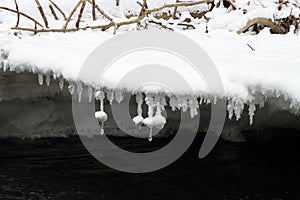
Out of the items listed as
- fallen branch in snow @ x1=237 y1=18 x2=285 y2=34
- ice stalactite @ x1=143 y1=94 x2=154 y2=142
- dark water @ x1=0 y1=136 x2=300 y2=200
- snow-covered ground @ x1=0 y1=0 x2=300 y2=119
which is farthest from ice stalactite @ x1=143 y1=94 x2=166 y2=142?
fallen branch in snow @ x1=237 y1=18 x2=285 y2=34

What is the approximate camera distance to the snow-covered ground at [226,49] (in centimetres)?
250

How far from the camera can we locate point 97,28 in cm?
347

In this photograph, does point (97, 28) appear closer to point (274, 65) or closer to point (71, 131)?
point (71, 131)

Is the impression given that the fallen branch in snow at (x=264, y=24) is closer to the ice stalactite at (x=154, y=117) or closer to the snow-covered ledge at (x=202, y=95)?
the snow-covered ledge at (x=202, y=95)

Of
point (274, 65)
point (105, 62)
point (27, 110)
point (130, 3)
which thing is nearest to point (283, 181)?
point (274, 65)

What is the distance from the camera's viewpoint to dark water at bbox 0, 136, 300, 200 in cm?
289

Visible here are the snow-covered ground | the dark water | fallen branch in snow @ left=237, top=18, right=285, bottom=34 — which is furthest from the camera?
fallen branch in snow @ left=237, top=18, right=285, bottom=34

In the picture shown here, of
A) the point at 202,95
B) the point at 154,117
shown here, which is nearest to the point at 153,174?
the point at 154,117

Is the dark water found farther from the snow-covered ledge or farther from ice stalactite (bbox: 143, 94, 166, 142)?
ice stalactite (bbox: 143, 94, 166, 142)

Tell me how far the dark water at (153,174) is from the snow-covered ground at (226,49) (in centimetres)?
62

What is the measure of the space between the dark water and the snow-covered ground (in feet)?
2.05

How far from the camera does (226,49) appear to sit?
123 inches

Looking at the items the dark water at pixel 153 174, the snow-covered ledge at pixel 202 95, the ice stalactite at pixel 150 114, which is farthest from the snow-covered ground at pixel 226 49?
the dark water at pixel 153 174

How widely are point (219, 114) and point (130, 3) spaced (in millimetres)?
1875
